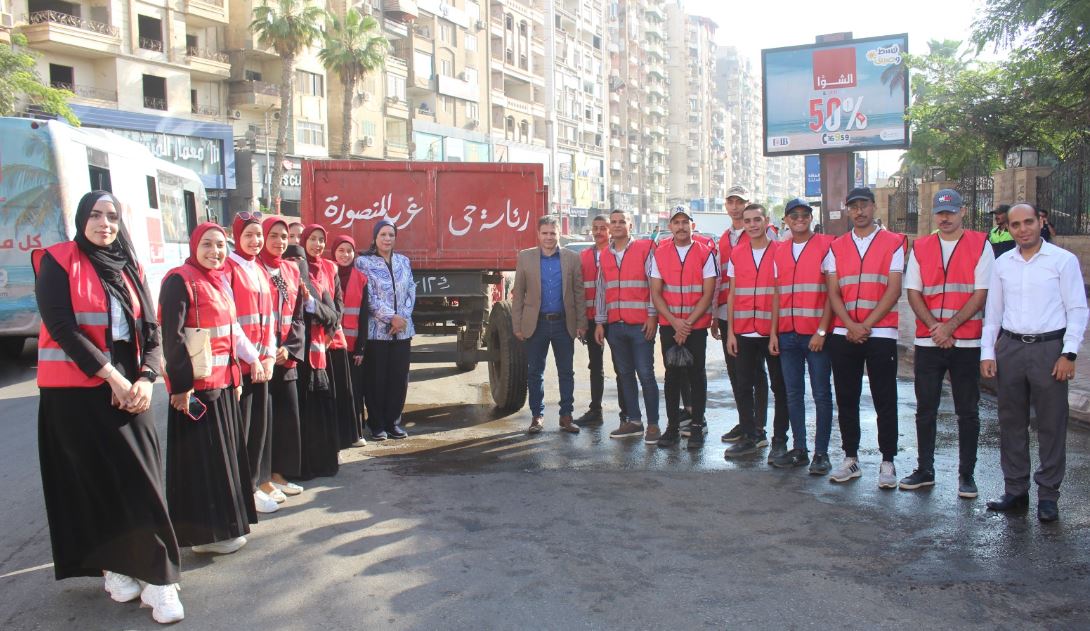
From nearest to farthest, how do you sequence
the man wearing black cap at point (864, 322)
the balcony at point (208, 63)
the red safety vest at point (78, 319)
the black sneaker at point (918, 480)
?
the red safety vest at point (78, 319)
the black sneaker at point (918, 480)
the man wearing black cap at point (864, 322)
the balcony at point (208, 63)

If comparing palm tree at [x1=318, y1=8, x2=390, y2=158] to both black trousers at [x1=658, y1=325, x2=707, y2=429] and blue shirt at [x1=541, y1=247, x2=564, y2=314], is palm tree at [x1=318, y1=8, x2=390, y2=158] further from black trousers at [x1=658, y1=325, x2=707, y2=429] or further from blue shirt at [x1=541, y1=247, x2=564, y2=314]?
black trousers at [x1=658, y1=325, x2=707, y2=429]

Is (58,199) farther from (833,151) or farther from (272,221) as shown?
(833,151)

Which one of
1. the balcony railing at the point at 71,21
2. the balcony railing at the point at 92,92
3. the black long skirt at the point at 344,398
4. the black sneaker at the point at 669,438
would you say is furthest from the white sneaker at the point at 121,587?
the balcony railing at the point at 92,92

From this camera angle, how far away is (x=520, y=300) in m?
8.38

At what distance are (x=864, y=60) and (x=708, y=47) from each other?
4537 inches

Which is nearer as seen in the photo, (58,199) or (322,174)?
(322,174)

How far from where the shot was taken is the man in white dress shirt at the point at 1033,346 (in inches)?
213

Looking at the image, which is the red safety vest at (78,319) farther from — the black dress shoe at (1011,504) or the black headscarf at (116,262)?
the black dress shoe at (1011,504)

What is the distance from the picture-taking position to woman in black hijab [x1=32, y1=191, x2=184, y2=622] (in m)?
4.00

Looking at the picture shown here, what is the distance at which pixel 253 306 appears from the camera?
5.32 m

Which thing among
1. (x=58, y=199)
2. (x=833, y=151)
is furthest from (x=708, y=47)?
(x=58, y=199)

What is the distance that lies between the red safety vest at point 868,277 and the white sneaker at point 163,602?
4.53 meters

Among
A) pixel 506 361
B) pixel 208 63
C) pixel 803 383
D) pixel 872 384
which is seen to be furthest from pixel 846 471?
pixel 208 63

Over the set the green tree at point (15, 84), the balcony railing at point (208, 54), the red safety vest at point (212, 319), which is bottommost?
the red safety vest at point (212, 319)
